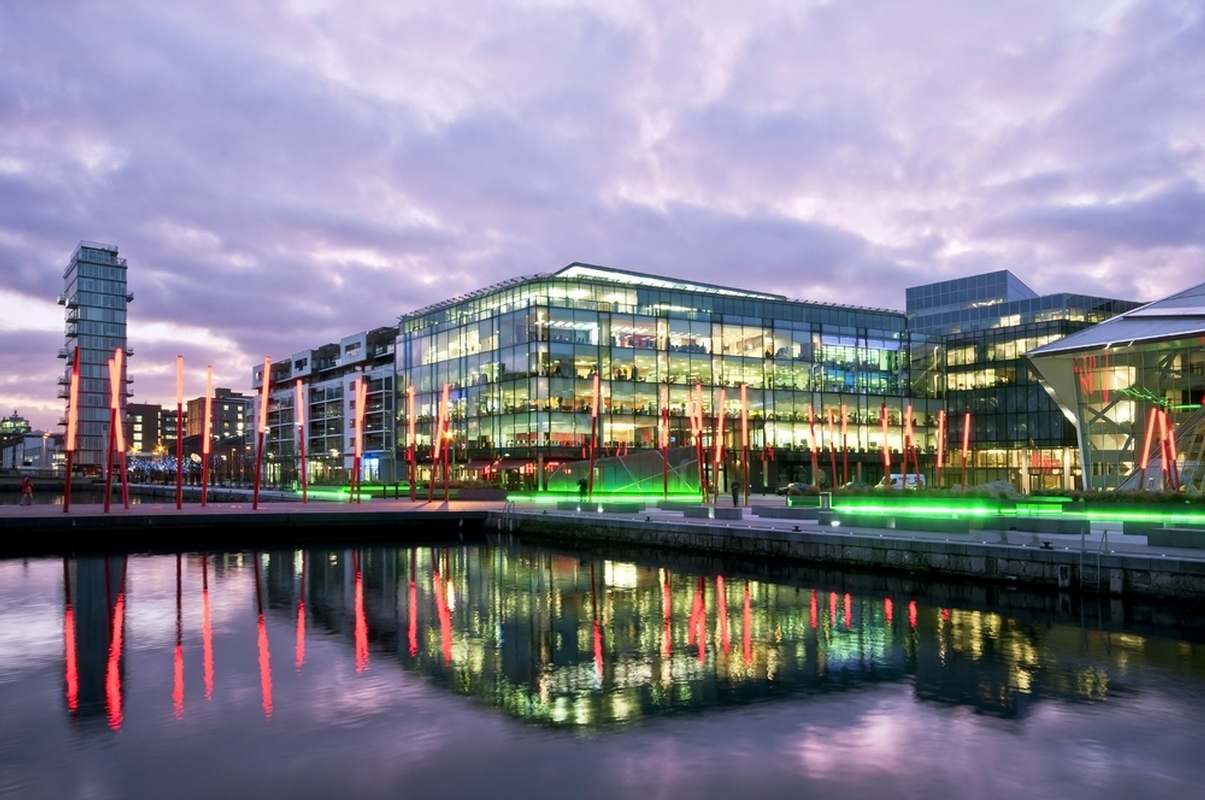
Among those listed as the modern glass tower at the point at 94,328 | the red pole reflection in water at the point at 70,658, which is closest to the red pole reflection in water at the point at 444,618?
the red pole reflection in water at the point at 70,658

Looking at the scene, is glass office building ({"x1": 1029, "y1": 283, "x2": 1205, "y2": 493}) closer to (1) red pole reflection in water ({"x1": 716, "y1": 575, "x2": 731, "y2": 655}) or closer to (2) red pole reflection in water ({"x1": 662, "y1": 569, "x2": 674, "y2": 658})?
(1) red pole reflection in water ({"x1": 716, "y1": 575, "x2": 731, "y2": 655})

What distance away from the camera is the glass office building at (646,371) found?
86.4 metres

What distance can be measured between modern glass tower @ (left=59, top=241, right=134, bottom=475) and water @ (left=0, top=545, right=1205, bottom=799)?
170 metres

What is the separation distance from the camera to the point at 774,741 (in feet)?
42.1

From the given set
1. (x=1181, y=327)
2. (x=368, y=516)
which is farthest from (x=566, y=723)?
(x=1181, y=327)

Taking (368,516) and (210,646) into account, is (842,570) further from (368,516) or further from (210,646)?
(368,516)

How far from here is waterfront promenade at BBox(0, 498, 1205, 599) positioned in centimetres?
2445

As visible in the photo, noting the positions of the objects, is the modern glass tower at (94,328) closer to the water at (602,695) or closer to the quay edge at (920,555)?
the quay edge at (920,555)

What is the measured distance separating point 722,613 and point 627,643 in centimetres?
455

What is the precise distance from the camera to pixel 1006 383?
9800cm

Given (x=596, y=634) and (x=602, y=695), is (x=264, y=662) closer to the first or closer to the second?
(x=596, y=634)

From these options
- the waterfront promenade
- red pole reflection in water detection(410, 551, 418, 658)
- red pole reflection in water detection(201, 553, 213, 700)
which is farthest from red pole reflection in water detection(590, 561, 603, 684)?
the waterfront promenade

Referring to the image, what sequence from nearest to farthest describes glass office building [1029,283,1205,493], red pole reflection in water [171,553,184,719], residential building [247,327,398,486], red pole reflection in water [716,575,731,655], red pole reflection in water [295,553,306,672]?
red pole reflection in water [171,553,184,719]
red pole reflection in water [295,553,306,672]
red pole reflection in water [716,575,731,655]
glass office building [1029,283,1205,493]
residential building [247,327,398,486]

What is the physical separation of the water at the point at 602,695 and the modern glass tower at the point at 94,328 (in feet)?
559
